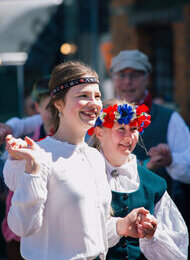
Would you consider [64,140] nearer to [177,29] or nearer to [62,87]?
[62,87]

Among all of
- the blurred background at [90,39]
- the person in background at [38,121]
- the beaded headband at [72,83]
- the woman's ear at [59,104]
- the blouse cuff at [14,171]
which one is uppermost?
the beaded headband at [72,83]

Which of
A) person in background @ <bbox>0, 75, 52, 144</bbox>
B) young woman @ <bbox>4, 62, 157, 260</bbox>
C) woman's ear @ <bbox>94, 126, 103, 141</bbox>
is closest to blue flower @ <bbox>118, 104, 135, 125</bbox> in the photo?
woman's ear @ <bbox>94, 126, 103, 141</bbox>

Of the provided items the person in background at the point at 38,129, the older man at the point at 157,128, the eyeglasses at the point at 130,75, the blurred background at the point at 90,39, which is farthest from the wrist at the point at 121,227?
the blurred background at the point at 90,39

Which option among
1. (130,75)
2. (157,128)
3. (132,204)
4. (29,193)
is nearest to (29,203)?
(29,193)

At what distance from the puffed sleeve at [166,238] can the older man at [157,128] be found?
2.07ft

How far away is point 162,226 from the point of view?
2738mm

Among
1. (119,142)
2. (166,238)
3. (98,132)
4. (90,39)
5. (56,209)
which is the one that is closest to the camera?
(56,209)

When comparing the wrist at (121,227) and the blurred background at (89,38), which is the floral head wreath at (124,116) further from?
the blurred background at (89,38)

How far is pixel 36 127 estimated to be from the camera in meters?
4.13

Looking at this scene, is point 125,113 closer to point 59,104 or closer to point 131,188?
point 131,188

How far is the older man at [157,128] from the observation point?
11.9 ft

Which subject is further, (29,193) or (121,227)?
(121,227)

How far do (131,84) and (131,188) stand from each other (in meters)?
1.49

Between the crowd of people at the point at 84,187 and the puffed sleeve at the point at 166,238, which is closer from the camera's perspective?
the crowd of people at the point at 84,187
